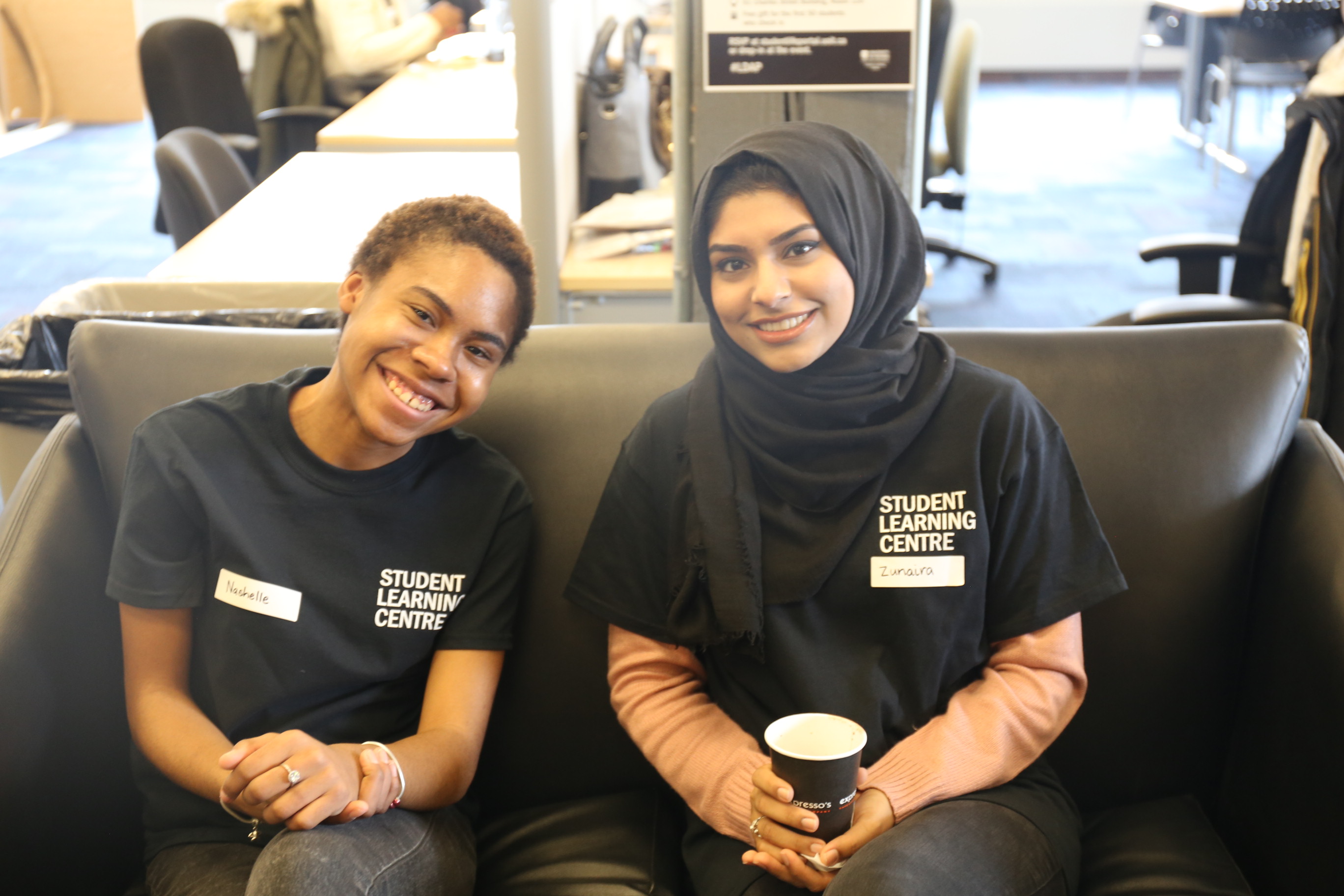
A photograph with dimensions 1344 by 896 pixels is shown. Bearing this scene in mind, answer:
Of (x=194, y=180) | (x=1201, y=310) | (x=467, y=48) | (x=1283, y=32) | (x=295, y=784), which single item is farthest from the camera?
(x=1283, y=32)

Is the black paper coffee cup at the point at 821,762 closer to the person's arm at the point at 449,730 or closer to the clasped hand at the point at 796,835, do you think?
the clasped hand at the point at 796,835

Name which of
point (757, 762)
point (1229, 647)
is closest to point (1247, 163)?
point (1229, 647)

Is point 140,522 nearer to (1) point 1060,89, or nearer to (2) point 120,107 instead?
(2) point 120,107

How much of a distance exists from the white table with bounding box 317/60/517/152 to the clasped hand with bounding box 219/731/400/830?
184 cm

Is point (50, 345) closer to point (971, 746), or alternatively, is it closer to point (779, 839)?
point (779, 839)

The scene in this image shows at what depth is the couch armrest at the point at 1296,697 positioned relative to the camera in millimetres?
1279

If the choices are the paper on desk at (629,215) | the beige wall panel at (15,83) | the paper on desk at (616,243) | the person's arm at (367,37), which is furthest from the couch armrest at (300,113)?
the paper on desk at (616,243)

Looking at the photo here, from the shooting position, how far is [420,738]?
1293 millimetres

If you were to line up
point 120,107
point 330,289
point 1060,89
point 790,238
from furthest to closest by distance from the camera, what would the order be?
point 1060,89
point 120,107
point 330,289
point 790,238

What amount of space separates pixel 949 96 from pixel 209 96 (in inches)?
104

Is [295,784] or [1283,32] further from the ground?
[1283,32]

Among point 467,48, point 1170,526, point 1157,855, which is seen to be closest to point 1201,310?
point 1170,526

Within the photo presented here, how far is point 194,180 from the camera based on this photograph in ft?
8.89

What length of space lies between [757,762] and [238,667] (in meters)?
0.61
